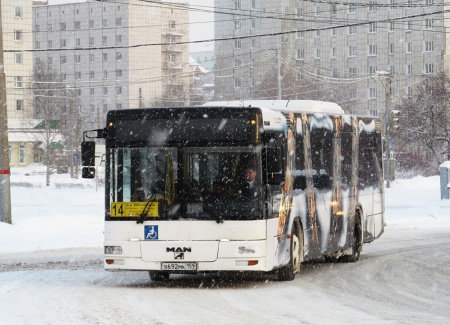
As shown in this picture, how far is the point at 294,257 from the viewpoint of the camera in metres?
17.8

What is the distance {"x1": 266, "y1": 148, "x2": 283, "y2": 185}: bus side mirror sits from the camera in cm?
1617

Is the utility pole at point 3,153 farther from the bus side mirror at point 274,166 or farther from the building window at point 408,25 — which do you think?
the building window at point 408,25

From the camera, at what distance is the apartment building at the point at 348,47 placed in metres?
139

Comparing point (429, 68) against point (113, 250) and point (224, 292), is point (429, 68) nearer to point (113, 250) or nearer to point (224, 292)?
point (113, 250)

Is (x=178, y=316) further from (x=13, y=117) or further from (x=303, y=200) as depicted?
(x=13, y=117)

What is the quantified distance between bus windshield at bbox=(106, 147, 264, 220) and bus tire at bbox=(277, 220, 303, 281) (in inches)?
59.9

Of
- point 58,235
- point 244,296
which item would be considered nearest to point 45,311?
point 244,296

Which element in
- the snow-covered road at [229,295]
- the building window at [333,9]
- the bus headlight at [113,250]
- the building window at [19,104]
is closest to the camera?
the snow-covered road at [229,295]

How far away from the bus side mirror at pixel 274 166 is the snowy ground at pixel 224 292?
147 cm

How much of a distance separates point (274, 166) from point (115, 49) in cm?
16389

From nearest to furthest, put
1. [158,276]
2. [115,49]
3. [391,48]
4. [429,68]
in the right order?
[158,276] < [429,68] < [391,48] < [115,49]

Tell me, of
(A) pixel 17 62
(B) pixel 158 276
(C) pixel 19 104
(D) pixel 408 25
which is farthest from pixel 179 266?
(D) pixel 408 25

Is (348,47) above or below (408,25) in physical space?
below

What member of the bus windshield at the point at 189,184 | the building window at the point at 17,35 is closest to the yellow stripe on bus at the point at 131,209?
the bus windshield at the point at 189,184
